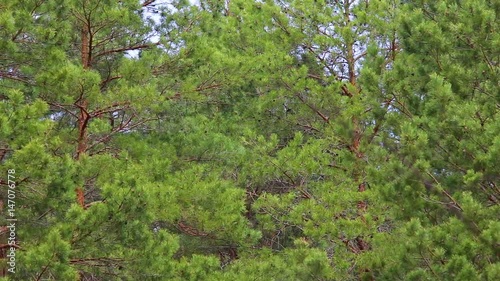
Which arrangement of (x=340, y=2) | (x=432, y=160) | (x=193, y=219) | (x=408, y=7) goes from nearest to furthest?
(x=432, y=160) < (x=408, y=7) < (x=193, y=219) < (x=340, y=2)

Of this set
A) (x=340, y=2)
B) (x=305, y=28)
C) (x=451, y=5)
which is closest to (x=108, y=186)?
(x=451, y=5)

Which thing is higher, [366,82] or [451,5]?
[451,5]

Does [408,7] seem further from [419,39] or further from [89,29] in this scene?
[89,29]

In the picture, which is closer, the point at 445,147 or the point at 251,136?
the point at 445,147

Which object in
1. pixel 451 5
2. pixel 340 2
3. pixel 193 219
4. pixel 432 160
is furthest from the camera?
pixel 340 2

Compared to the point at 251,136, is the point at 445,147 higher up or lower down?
higher up

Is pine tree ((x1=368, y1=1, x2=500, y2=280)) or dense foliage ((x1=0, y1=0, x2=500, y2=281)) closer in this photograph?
pine tree ((x1=368, y1=1, x2=500, y2=280))

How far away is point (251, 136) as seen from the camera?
884 cm

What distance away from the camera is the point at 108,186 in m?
6.04

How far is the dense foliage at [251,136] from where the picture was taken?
5684 millimetres

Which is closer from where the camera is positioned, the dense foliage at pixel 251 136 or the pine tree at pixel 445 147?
the pine tree at pixel 445 147

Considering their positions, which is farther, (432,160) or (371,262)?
(371,262)

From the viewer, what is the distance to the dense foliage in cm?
568

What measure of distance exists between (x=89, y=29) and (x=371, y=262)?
4216 mm
